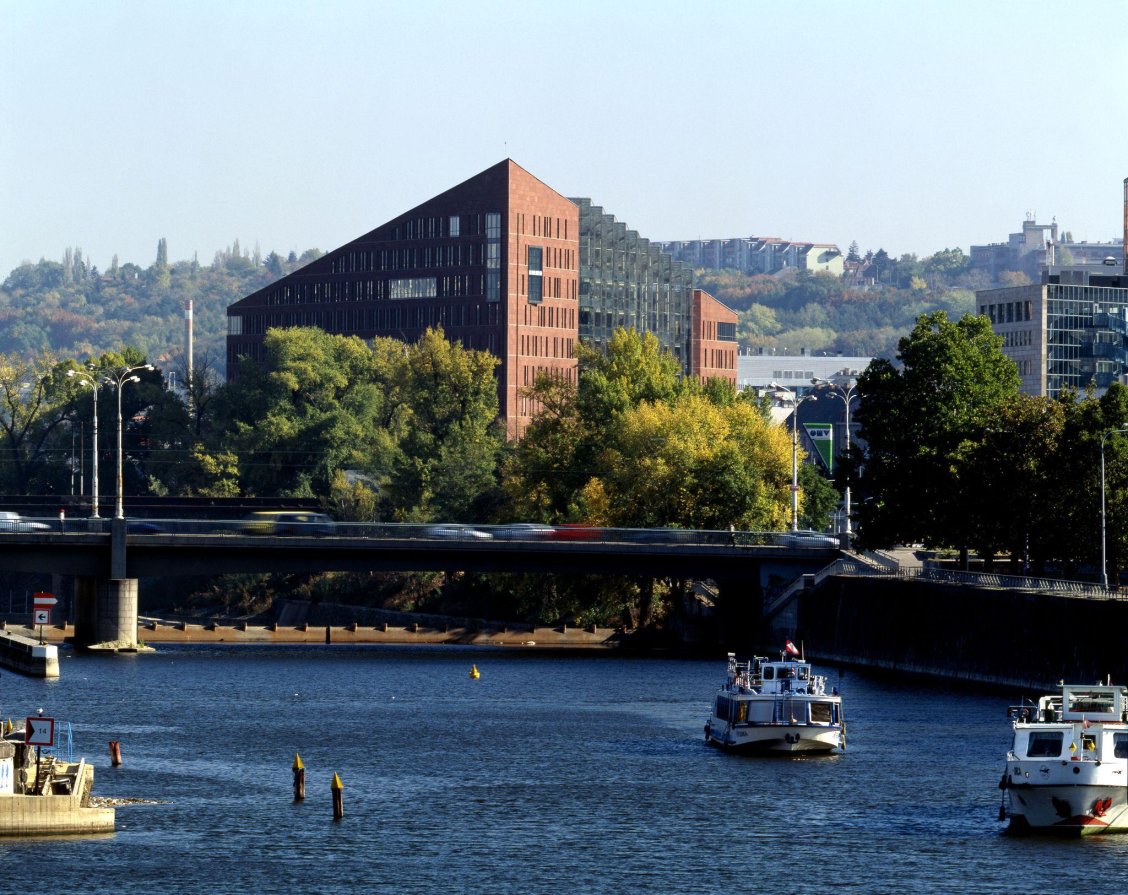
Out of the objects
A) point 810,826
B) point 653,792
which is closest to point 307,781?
point 653,792

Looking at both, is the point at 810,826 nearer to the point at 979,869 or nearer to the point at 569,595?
the point at 979,869

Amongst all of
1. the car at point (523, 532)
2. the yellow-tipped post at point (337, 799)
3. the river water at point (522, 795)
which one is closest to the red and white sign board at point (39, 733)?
the river water at point (522, 795)

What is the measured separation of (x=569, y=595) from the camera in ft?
557

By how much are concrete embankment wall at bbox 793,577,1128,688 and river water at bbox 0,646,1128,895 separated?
3327 mm

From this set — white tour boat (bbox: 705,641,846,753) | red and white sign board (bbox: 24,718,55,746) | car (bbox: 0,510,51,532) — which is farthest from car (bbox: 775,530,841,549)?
red and white sign board (bbox: 24,718,55,746)

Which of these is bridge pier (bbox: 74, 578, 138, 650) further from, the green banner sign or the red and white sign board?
the red and white sign board

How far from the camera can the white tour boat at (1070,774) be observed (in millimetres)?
74312

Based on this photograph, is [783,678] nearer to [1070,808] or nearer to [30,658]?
[1070,808]

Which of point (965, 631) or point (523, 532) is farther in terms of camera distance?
point (523, 532)

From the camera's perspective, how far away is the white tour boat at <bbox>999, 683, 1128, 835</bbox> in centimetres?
7431

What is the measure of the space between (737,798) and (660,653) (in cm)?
7245

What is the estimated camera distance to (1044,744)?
2950 inches

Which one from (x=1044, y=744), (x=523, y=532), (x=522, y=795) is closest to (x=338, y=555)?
(x=523, y=532)

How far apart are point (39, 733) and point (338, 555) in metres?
81.5
